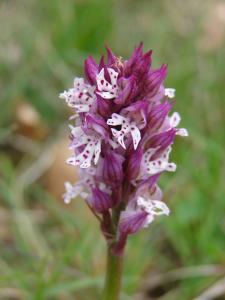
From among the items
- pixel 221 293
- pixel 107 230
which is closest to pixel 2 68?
pixel 221 293

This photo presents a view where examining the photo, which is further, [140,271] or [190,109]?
[190,109]

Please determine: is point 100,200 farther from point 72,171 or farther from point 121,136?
point 72,171

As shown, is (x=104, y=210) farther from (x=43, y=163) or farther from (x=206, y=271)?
(x=43, y=163)

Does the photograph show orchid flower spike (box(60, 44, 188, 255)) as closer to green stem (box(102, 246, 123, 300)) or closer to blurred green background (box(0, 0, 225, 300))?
green stem (box(102, 246, 123, 300))

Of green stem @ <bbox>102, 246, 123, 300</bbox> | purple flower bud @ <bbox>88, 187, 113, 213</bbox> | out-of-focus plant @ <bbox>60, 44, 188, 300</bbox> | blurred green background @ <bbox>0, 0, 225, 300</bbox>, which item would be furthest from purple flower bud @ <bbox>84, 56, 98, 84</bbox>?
blurred green background @ <bbox>0, 0, 225, 300</bbox>

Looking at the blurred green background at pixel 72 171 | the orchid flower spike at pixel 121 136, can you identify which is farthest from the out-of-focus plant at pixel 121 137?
the blurred green background at pixel 72 171
